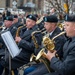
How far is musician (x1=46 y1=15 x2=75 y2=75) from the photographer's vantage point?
4.20 meters

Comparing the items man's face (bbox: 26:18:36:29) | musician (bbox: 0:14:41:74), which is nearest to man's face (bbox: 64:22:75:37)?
musician (bbox: 0:14:41:74)

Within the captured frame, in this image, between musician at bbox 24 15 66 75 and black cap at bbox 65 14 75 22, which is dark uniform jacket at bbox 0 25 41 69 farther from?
black cap at bbox 65 14 75 22

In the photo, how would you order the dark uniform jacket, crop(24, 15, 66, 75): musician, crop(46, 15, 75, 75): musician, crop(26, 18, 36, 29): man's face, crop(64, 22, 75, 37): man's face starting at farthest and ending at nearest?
crop(26, 18, 36, 29): man's face
the dark uniform jacket
crop(24, 15, 66, 75): musician
crop(64, 22, 75, 37): man's face
crop(46, 15, 75, 75): musician

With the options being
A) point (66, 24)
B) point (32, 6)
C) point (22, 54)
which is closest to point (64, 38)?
point (66, 24)

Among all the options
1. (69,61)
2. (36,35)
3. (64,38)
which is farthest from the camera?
(36,35)

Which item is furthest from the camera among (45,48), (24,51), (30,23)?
(30,23)

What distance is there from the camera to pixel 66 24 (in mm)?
4586

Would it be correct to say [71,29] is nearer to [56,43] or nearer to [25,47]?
[56,43]

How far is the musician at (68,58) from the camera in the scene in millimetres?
4195

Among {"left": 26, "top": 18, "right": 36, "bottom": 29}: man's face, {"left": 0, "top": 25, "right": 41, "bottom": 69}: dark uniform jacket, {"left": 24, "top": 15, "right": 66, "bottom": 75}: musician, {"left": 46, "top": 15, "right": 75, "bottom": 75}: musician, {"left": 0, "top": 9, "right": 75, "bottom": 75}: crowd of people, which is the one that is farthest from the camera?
{"left": 26, "top": 18, "right": 36, "bottom": 29}: man's face

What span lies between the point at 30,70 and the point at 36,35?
44.1 inches

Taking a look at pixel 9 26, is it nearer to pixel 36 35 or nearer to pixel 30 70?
pixel 36 35

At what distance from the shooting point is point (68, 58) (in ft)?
13.9

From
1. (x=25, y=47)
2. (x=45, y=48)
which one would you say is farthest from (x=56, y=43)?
(x=25, y=47)
